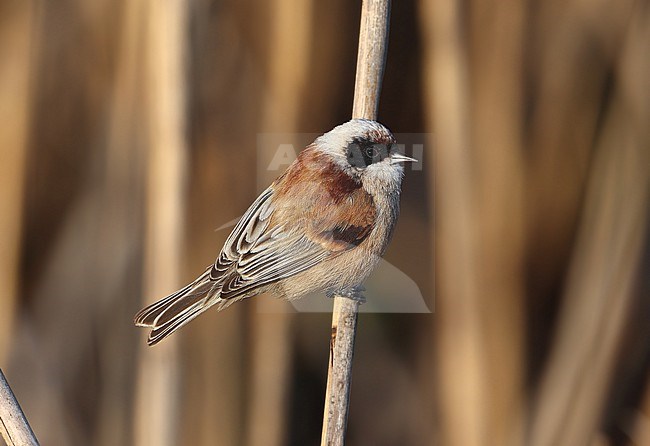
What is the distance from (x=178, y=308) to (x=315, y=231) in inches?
5.5

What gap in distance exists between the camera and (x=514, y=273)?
3.41 feet

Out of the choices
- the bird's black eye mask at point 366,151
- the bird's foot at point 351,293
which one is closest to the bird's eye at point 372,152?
the bird's black eye mask at point 366,151

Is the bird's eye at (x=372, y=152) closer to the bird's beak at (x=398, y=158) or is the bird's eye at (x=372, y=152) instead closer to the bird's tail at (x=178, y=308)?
the bird's beak at (x=398, y=158)

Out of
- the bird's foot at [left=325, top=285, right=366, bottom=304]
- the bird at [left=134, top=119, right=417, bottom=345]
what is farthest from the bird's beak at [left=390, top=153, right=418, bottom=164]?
the bird's foot at [left=325, top=285, right=366, bottom=304]

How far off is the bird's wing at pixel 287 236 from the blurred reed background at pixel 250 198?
0.42 feet

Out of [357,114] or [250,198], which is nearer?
[357,114]

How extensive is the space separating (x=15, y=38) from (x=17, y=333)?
43 centimetres

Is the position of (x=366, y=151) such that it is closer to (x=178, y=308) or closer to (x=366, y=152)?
(x=366, y=152)

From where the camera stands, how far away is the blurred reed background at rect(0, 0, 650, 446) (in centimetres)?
90

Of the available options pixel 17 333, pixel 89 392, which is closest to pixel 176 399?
pixel 89 392

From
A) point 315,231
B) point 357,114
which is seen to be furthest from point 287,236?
point 357,114

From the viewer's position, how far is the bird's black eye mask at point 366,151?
0.62 m

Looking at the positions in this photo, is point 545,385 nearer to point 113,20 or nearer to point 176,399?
point 176,399

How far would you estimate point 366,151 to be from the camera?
0.62 metres
